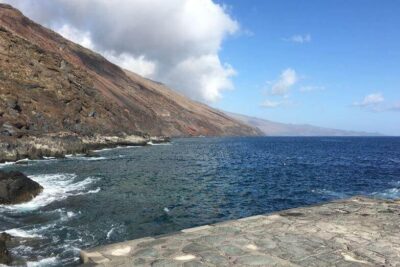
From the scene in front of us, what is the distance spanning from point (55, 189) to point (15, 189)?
5586mm

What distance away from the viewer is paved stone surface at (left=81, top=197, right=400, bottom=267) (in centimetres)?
884

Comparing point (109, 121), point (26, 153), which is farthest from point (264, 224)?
point (109, 121)

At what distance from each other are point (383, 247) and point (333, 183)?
124 feet

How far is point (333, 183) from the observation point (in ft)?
150

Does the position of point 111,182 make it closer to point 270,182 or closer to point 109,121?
point 270,182

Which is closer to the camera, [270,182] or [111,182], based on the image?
[111,182]

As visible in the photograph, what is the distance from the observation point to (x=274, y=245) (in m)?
9.91

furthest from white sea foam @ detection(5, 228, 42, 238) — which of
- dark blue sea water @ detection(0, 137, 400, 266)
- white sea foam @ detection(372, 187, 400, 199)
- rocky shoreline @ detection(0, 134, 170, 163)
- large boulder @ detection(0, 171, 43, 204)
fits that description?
rocky shoreline @ detection(0, 134, 170, 163)

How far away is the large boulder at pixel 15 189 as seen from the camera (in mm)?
27938

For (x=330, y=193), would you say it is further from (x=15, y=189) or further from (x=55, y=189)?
(x=15, y=189)

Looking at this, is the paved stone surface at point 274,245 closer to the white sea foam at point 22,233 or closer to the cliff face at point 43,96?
the white sea foam at point 22,233

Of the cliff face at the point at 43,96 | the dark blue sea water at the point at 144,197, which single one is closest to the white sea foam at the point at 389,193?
the dark blue sea water at the point at 144,197

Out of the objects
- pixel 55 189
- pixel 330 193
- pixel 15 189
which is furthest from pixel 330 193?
pixel 15 189

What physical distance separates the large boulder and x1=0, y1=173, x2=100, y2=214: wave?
56 cm
